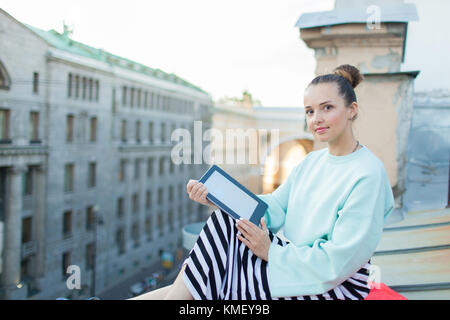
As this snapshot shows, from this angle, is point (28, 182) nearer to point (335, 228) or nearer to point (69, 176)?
point (69, 176)

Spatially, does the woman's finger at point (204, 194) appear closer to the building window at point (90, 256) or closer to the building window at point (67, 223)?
the building window at point (67, 223)

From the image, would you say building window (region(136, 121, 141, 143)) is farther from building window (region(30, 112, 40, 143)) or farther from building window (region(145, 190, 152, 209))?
building window (region(30, 112, 40, 143))

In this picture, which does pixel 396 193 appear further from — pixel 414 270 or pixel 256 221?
pixel 256 221

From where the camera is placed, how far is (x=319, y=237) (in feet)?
3.01

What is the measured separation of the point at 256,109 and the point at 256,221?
745 centimetres

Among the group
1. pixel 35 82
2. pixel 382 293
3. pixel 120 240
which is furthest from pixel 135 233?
pixel 382 293

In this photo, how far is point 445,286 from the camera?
1304 millimetres

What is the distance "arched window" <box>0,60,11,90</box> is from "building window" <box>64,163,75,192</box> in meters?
2.46

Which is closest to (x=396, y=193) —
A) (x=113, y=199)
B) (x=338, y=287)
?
(x=338, y=287)

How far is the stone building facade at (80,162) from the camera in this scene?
7.11 meters

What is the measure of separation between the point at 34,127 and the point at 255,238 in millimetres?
7968

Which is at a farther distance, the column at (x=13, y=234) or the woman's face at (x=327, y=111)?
the column at (x=13, y=234)

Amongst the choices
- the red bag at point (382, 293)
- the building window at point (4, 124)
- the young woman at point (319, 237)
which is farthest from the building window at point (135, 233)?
the young woman at point (319, 237)

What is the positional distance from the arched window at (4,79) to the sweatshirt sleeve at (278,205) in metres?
7.19
